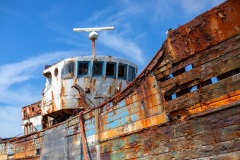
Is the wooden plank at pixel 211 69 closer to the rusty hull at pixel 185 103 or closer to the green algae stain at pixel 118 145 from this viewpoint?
the rusty hull at pixel 185 103

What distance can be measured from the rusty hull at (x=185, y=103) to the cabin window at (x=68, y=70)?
10.2 feet

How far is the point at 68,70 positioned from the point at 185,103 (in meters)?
6.14

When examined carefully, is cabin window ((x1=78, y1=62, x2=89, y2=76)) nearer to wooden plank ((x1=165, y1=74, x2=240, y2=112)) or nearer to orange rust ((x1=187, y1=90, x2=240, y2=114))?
wooden plank ((x1=165, y1=74, x2=240, y2=112))

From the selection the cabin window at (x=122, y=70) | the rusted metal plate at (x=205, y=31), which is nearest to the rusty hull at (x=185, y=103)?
the rusted metal plate at (x=205, y=31)

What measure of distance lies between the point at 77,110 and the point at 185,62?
546cm

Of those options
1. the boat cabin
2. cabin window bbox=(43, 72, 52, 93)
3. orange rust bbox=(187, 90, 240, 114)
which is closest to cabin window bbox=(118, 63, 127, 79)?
the boat cabin

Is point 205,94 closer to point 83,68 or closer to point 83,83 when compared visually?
point 83,83

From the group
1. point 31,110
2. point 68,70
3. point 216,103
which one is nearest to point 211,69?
point 216,103

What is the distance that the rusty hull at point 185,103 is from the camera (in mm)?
6168

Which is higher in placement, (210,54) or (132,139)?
(210,54)

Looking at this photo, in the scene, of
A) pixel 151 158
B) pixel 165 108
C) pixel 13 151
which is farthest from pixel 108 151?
pixel 13 151

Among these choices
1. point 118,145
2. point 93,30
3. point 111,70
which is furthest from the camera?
point 93,30

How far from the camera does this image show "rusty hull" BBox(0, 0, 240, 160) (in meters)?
6.17

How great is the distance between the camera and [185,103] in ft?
22.5
